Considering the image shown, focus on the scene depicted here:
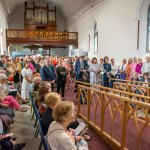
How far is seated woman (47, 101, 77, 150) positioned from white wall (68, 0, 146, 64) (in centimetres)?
686

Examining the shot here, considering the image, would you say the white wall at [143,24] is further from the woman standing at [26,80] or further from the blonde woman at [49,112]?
the blonde woman at [49,112]

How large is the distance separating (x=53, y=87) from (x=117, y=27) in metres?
4.84

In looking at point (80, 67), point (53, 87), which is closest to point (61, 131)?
point (53, 87)

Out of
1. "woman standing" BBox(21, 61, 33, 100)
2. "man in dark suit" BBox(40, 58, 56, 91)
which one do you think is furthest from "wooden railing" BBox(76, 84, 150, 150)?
"woman standing" BBox(21, 61, 33, 100)

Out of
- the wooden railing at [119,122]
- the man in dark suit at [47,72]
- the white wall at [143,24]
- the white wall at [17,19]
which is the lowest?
the wooden railing at [119,122]

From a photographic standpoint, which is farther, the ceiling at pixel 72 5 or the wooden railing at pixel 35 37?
the wooden railing at pixel 35 37

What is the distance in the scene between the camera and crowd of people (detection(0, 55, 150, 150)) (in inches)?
79.6

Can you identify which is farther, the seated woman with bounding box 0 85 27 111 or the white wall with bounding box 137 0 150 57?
the white wall with bounding box 137 0 150 57

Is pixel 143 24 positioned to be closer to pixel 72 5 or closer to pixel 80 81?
pixel 80 81

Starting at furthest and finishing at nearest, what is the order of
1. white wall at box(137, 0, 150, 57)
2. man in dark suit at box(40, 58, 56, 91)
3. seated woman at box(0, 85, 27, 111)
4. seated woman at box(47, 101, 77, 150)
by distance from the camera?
1. white wall at box(137, 0, 150, 57)
2. man in dark suit at box(40, 58, 56, 91)
3. seated woman at box(0, 85, 27, 111)
4. seated woman at box(47, 101, 77, 150)

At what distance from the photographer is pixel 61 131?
1.89 metres

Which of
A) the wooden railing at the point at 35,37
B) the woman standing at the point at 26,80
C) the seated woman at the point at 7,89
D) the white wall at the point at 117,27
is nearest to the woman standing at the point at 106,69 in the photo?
the white wall at the point at 117,27

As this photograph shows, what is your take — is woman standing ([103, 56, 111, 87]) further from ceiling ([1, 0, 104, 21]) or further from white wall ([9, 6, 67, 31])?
white wall ([9, 6, 67, 31])

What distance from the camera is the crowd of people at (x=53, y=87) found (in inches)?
79.6
